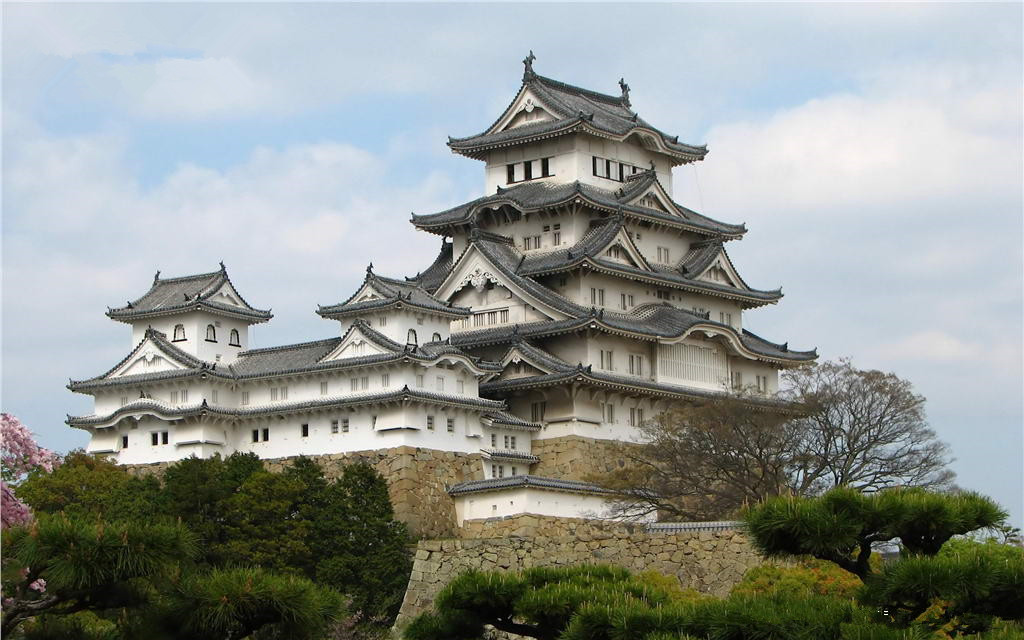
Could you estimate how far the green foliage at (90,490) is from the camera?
4497 cm

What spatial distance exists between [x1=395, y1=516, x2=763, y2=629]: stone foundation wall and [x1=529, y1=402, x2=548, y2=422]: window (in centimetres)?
1213

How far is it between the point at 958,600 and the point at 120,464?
36.9 metres

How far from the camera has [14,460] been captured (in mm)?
20625

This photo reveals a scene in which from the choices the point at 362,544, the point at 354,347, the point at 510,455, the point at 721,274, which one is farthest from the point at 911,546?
the point at 721,274

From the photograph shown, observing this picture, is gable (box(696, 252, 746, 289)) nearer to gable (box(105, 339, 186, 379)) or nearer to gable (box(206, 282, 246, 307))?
gable (box(206, 282, 246, 307))

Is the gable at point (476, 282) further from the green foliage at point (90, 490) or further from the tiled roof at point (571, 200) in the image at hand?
the green foliage at point (90, 490)

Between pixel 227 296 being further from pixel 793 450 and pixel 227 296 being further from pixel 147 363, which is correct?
pixel 793 450

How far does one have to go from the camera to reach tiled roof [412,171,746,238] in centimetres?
5841

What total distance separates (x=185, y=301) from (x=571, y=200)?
13.4 metres

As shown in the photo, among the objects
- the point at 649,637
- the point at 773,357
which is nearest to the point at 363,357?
the point at 773,357

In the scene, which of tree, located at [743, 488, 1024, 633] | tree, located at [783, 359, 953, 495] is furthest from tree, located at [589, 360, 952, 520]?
tree, located at [743, 488, 1024, 633]

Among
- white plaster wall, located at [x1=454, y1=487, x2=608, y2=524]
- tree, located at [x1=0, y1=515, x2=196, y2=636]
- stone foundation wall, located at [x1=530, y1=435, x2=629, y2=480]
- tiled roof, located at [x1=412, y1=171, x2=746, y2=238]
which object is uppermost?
tiled roof, located at [x1=412, y1=171, x2=746, y2=238]

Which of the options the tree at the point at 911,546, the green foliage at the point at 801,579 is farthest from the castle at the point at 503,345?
the tree at the point at 911,546

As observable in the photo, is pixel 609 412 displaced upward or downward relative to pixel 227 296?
downward
